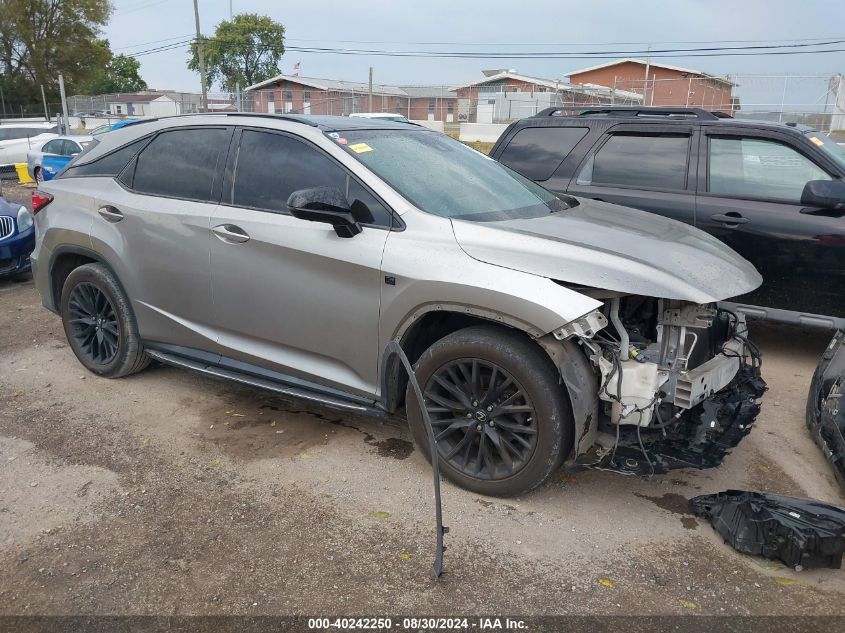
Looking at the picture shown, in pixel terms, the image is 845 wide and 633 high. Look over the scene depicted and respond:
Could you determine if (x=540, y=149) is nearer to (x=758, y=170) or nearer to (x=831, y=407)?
(x=758, y=170)

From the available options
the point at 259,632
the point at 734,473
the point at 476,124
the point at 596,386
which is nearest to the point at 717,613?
the point at 596,386

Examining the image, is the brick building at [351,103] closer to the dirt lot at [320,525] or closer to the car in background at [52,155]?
the car in background at [52,155]

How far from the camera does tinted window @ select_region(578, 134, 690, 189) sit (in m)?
5.62

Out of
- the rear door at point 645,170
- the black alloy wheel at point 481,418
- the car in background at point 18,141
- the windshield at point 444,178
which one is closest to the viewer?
the black alloy wheel at point 481,418

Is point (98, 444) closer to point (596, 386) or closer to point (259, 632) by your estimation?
point (259, 632)

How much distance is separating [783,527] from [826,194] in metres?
2.91

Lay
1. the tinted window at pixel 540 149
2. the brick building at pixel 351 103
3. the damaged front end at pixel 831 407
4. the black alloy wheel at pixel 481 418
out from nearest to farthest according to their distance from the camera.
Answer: the black alloy wheel at pixel 481 418 → the damaged front end at pixel 831 407 → the tinted window at pixel 540 149 → the brick building at pixel 351 103

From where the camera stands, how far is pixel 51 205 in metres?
4.95

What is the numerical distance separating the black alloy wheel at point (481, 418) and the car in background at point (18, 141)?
2079 centimetres

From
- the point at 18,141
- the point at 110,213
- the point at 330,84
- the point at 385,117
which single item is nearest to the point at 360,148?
the point at 110,213

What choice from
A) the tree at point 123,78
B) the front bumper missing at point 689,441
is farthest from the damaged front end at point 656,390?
the tree at point 123,78

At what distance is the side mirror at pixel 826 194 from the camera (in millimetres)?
4844

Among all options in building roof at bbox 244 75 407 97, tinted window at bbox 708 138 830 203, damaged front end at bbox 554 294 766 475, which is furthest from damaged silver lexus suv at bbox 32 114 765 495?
building roof at bbox 244 75 407 97

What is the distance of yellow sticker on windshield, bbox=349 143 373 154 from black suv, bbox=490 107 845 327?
2637mm
